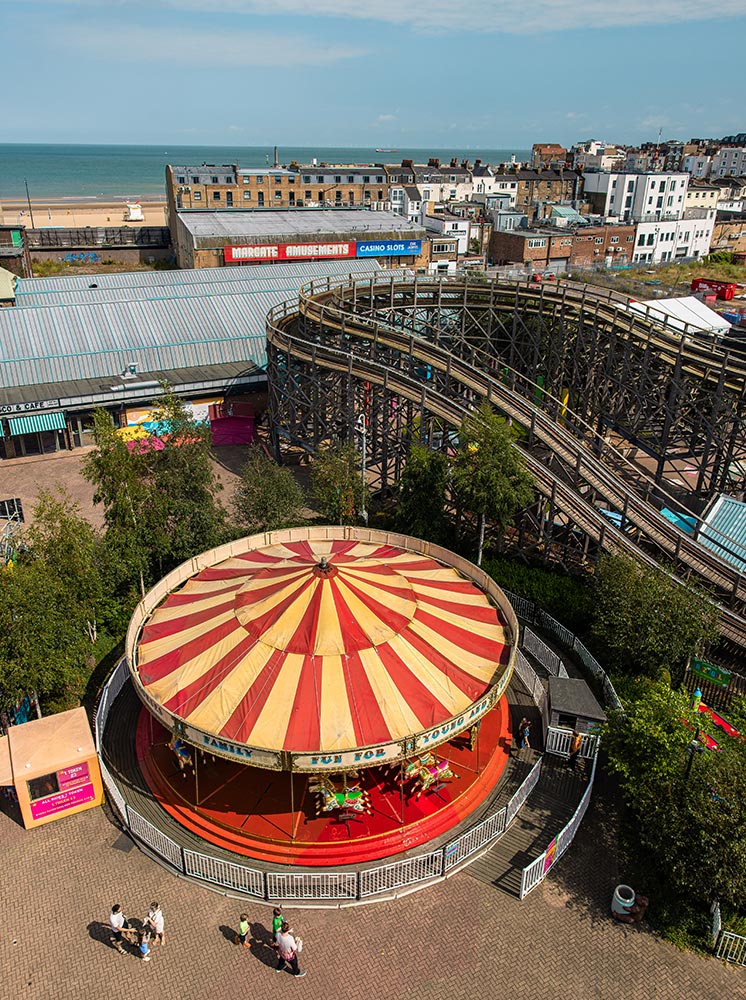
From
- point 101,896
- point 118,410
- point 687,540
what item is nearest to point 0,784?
point 101,896

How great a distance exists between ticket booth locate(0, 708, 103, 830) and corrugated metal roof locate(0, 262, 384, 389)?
93.8 ft

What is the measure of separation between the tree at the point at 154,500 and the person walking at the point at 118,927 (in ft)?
40.1

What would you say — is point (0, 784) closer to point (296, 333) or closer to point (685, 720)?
point (685, 720)

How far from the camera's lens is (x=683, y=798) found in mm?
15977

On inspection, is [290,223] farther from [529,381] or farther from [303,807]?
[303,807]

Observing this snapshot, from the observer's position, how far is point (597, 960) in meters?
15.1

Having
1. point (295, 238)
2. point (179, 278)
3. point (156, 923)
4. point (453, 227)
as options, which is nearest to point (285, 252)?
point (295, 238)

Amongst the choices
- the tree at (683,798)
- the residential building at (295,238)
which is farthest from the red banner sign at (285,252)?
the tree at (683,798)

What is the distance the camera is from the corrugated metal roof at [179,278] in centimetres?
5022

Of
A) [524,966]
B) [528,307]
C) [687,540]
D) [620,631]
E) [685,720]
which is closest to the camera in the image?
[524,966]

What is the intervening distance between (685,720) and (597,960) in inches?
229

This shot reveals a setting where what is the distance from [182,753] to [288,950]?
20.0 ft

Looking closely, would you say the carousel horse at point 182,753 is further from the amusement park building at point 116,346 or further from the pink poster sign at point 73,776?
the amusement park building at point 116,346

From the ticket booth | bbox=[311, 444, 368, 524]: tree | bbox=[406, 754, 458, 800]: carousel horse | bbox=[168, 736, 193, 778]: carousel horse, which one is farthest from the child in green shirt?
bbox=[311, 444, 368, 524]: tree
